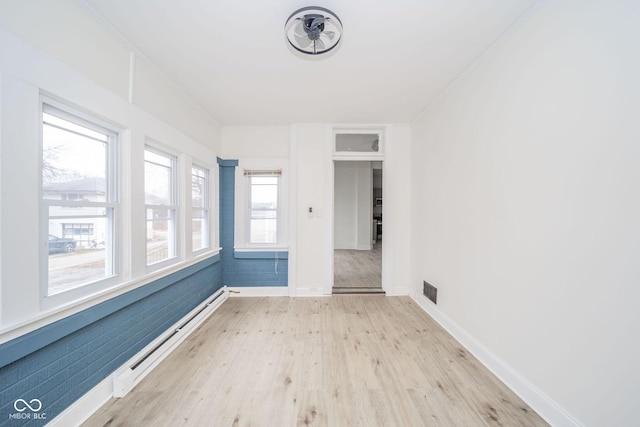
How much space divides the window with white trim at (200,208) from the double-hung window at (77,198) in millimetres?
1268

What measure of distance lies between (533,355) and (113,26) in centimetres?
362

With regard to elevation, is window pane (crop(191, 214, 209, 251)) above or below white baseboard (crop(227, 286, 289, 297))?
above

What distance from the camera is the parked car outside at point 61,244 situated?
54.5 inches

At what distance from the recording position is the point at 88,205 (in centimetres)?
156

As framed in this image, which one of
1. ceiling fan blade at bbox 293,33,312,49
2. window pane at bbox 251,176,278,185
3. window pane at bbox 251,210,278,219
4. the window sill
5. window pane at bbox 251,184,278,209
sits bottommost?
the window sill

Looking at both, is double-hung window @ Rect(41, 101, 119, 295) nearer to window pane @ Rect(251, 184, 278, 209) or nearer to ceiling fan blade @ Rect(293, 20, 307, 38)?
ceiling fan blade @ Rect(293, 20, 307, 38)

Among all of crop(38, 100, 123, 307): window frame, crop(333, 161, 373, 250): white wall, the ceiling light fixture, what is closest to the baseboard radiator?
crop(38, 100, 123, 307): window frame

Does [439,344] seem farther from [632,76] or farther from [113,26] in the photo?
[113,26]

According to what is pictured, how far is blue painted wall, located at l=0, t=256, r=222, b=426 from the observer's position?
117cm

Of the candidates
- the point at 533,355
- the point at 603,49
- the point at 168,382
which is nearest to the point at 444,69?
the point at 603,49

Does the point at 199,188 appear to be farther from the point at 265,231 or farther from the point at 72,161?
the point at 72,161

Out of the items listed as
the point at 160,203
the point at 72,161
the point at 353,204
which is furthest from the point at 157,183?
the point at 353,204

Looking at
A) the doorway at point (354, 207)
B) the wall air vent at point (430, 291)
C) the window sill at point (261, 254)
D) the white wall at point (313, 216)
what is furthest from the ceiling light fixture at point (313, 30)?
the doorway at point (354, 207)

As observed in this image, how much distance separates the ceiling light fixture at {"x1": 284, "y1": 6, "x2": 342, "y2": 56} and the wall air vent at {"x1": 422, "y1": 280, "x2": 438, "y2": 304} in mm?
2755
